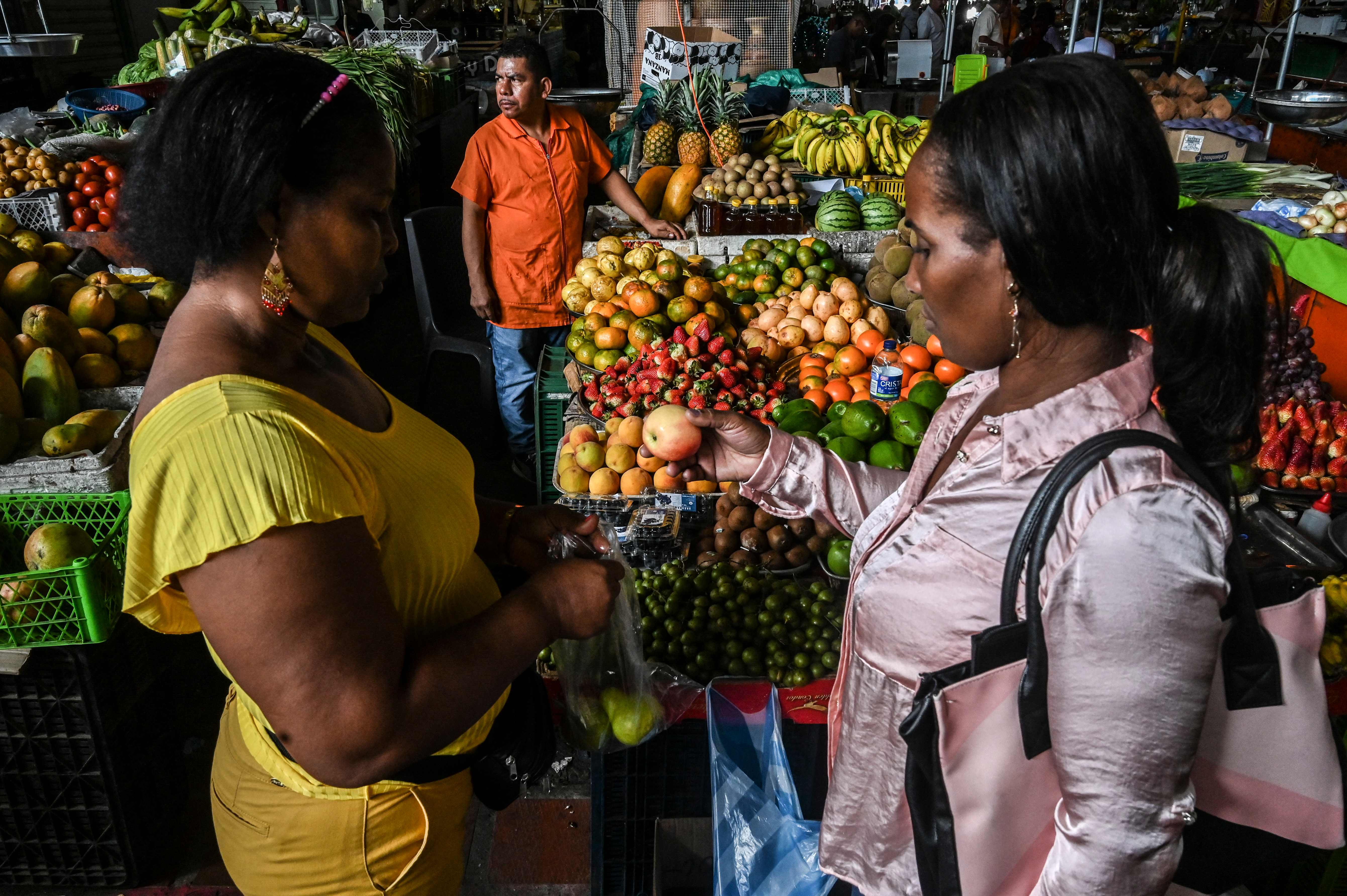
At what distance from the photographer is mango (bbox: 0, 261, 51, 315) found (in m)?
3.43

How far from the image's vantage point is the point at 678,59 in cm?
634

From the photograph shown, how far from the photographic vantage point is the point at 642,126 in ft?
22.0

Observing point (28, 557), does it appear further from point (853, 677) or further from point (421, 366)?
point (421, 366)

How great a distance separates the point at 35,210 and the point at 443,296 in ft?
7.35

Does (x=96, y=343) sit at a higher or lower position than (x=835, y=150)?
lower

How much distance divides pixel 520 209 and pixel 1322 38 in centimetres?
1159

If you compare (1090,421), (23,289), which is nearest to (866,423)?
(1090,421)

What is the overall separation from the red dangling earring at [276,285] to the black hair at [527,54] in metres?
3.78

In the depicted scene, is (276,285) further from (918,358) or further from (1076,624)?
(918,358)

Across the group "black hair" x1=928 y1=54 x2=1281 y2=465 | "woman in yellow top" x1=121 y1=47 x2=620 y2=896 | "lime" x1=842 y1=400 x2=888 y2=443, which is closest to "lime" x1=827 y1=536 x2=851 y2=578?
"lime" x1=842 y1=400 x2=888 y2=443

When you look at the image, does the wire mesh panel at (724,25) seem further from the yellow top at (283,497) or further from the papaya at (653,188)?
the yellow top at (283,497)

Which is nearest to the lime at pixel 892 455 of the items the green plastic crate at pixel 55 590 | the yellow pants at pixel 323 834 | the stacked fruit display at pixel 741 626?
the stacked fruit display at pixel 741 626

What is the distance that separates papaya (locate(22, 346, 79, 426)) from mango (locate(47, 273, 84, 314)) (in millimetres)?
625

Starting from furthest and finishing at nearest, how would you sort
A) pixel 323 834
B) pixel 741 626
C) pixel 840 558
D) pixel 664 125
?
pixel 664 125 < pixel 840 558 < pixel 741 626 < pixel 323 834
